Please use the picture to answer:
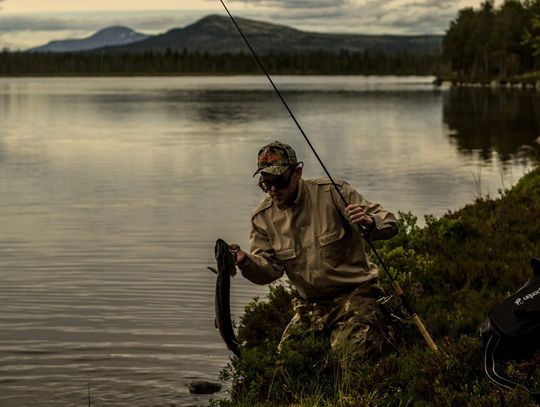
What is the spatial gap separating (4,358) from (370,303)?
397 cm

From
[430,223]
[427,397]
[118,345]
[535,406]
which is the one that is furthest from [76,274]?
[535,406]

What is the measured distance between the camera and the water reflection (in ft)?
113

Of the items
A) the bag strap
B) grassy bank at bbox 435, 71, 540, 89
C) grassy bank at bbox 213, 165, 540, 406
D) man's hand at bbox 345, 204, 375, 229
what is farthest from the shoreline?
the bag strap

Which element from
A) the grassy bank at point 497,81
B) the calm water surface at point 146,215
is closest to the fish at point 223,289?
the calm water surface at point 146,215

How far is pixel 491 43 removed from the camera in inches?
5005

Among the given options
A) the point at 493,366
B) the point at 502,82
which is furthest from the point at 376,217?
the point at 502,82

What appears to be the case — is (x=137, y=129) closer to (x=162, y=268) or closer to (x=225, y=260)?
(x=162, y=268)

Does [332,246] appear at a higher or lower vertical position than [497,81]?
higher

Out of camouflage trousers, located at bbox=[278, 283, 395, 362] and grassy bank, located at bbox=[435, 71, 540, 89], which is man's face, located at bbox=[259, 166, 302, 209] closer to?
camouflage trousers, located at bbox=[278, 283, 395, 362]

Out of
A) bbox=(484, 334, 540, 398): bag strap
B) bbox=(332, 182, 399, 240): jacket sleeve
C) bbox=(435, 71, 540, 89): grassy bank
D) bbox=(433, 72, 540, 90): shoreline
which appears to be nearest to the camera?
bbox=(484, 334, 540, 398): bag strap

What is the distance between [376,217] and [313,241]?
0.62 meters

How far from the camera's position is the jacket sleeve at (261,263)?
6926 millimetres

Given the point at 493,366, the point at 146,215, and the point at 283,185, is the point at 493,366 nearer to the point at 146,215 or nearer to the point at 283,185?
the point at 283,185

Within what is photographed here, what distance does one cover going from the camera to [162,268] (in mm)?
13812
